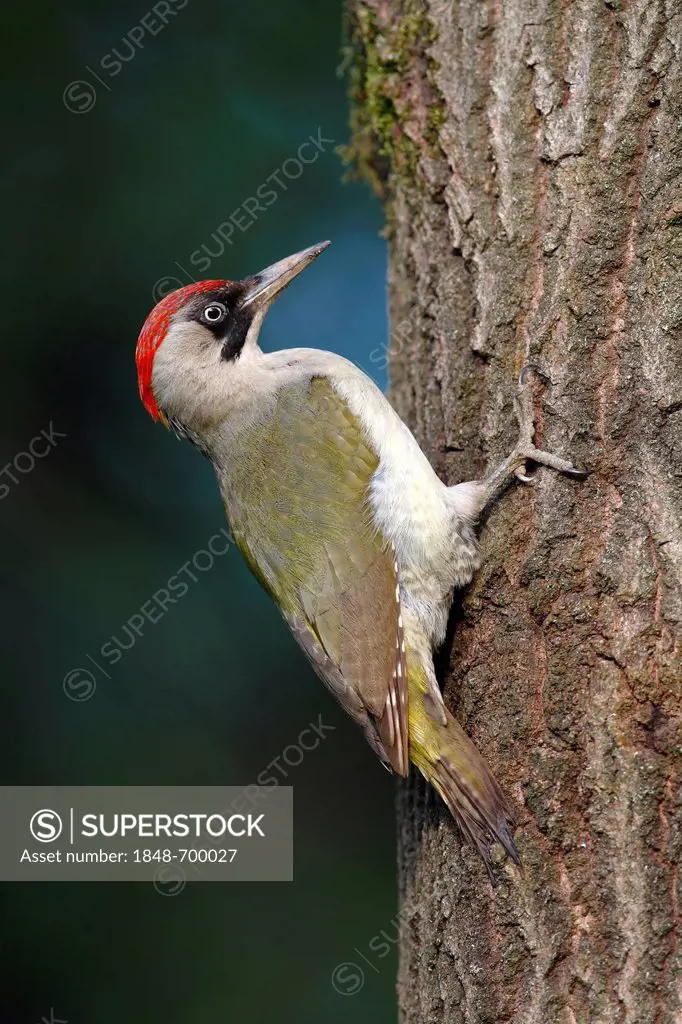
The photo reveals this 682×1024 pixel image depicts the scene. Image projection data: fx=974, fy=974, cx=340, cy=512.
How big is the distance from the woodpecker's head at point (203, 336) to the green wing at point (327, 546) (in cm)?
26

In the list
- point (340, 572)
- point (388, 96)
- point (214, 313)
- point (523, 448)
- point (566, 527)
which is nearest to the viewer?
point (566, 527)

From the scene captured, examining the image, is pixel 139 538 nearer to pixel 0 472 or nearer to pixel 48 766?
pixel 0 472

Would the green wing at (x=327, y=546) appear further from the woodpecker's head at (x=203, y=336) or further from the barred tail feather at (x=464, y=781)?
the woodpecker's head at (x=203, y=336)

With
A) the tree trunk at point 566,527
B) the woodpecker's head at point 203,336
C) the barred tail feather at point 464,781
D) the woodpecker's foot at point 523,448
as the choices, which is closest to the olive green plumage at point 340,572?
the barred tail feather at point 464,781

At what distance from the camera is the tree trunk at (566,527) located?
213cm

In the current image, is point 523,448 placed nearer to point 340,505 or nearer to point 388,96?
point 340,505

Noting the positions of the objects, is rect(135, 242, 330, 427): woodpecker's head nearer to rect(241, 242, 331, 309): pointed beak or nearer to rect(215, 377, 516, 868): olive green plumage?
rect(241, 242, 331, 309): pointed beak

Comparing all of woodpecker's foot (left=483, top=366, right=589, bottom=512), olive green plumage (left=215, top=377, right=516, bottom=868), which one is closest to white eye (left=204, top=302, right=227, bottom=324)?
olive green plumage (left=215, top=377, right=516, bottom=868)

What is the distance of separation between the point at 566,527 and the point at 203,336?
1.54m

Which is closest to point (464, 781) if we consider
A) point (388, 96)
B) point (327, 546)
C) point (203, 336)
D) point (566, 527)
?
point (566, 527)

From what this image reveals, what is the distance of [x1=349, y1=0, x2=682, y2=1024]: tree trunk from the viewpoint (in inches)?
83.9

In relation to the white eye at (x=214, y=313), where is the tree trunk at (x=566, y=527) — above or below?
below

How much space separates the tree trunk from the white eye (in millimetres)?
832

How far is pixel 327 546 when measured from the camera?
2.89 metres
